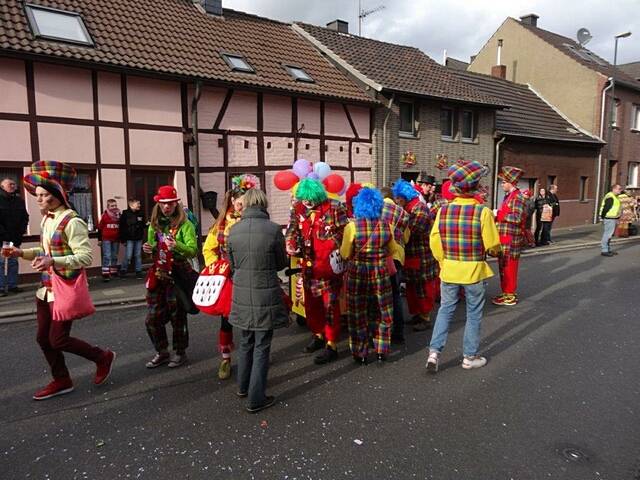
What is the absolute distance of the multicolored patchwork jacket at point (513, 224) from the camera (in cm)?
706

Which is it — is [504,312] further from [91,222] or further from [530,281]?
[91,222]

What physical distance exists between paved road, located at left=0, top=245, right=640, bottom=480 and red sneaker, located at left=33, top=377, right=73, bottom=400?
0.26 ft

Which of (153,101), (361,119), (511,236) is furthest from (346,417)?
(361,119)

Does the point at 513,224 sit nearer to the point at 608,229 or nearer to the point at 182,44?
the point at 608,229

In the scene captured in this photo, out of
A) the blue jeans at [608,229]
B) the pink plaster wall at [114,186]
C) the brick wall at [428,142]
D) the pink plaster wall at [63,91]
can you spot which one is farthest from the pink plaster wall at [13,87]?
the blue jeans at [608,229]

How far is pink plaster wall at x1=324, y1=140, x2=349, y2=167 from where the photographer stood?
13.5 metres

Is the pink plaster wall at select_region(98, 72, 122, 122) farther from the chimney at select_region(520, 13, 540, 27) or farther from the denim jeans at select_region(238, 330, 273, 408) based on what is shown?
the chimney at select_region(520, 13, 540, 27)

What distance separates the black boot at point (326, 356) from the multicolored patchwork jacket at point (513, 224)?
11.9ft

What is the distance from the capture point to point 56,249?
3617 millimetres

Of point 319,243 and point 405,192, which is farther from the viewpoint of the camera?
point 405,192

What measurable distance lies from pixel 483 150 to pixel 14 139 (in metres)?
14.8

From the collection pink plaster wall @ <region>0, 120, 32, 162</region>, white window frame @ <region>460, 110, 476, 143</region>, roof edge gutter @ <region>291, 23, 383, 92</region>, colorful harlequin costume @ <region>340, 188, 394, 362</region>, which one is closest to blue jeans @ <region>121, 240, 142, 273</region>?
pink plaster wall @ <region>0, 120, 32, 162</region>

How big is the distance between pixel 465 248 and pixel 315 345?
1872mm

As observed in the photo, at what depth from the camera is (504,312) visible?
21.6 feet
